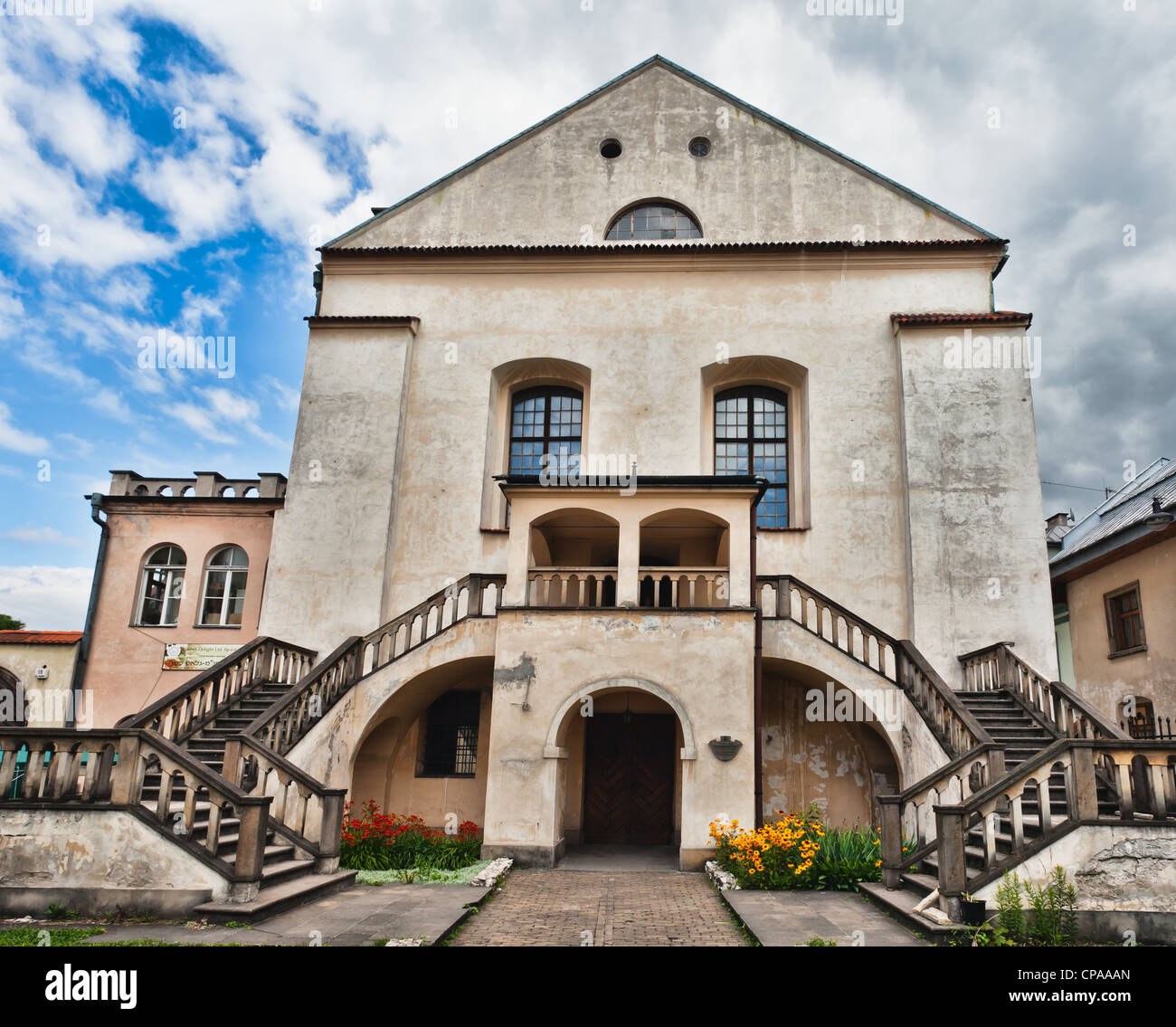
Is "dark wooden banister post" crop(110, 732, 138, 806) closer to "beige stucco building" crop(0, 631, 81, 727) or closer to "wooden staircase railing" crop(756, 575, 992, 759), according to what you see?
"wooden staircase railing" crop(756, 575, 992, 759)

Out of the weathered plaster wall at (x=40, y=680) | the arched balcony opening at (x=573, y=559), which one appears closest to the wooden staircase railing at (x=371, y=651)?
the arched balcony opening at (x=573, y=559)

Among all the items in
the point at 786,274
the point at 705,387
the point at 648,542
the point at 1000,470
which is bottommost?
the point at 648,542

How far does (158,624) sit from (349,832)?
25.7 ft

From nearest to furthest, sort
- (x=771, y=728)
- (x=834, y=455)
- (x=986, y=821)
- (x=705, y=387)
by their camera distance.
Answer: (x=986, y=821) < (x=771, y=728) < (x=834, y=455) < (x=705, y=387)

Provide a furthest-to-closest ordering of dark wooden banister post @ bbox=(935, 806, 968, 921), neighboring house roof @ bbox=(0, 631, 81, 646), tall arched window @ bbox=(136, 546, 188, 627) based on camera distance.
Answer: tall arched window @ bbox=(136, 546, 188, 627) < neighboring house roof @ bbox=(0, 631, 81, 646) < dark wooden banister post @ bbox=(935, 806, 968, 921)

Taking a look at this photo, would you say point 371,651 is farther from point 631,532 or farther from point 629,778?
point 629,778

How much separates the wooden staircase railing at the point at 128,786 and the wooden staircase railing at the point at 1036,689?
978 cm

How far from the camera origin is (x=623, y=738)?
651 inches

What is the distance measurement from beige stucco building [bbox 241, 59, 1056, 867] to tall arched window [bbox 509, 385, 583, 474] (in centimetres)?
8

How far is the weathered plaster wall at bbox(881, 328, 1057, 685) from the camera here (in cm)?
1567

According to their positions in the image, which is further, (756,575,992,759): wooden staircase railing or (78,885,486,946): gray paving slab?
(756,575,992,759): wooden staircase railing

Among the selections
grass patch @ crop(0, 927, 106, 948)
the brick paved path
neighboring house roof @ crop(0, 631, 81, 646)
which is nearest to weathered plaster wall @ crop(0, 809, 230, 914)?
grass patch @ crop(0, 927, 106, 948)
